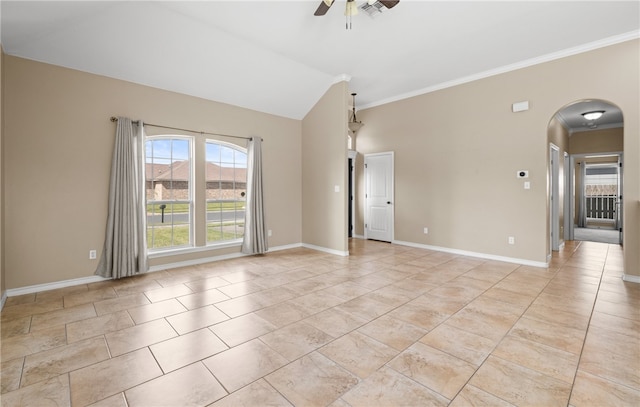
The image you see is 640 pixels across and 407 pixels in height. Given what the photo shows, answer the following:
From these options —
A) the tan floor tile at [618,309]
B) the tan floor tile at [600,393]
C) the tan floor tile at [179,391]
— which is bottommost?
the tan floor tile at [600,393]

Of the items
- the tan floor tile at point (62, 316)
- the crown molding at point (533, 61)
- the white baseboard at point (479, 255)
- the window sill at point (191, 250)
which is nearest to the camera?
the tan floor tile at point (62, 316)

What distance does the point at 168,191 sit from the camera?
4824 mm

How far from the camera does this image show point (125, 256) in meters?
4.12

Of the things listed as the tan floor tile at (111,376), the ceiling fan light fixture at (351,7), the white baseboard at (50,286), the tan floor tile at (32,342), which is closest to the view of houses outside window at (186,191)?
the white baseboard at (50,286)

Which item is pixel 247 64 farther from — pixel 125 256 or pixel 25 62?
pixel 125 256

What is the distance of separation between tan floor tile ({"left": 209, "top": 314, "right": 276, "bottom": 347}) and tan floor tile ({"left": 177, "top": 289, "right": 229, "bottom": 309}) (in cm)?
60

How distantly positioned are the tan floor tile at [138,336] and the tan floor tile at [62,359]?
2.8 inches

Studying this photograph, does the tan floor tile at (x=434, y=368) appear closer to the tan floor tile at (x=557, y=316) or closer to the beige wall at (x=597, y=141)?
the tan floor tile at (x=557, y=316)

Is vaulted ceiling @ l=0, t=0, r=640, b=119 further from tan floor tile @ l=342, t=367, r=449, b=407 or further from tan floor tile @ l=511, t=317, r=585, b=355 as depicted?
tan floor tile @ l=342, t=367, r=449, b=407

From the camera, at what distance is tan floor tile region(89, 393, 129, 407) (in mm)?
1724

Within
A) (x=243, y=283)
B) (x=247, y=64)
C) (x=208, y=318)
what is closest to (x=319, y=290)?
(x=243, y=283)

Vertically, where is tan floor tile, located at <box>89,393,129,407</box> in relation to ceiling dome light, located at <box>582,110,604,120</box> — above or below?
below

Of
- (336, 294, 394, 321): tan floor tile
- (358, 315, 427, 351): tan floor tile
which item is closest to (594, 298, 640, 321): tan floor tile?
(358, 315, 427, 351): tan floor tile

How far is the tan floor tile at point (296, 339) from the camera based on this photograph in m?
2.31
